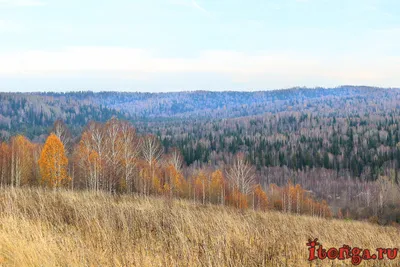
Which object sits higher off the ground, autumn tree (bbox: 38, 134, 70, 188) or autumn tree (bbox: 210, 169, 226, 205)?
autumn tree (bbox: 38, 134, 70, 188)

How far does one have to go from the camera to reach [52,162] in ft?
115

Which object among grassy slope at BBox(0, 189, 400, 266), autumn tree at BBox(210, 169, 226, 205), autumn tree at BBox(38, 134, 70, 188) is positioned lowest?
autumn tree at BBox(210, 169, 226, 205)

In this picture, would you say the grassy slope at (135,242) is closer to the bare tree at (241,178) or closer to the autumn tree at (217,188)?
the autumn tree at (217,188)

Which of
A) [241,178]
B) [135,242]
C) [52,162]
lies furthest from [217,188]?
[135,242]

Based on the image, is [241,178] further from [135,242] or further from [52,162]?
[135,242]

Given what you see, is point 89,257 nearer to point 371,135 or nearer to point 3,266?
point 3,266

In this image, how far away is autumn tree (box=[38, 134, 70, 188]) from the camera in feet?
111

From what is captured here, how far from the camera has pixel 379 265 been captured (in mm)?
6363

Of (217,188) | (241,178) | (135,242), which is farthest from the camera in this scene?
(241,178)

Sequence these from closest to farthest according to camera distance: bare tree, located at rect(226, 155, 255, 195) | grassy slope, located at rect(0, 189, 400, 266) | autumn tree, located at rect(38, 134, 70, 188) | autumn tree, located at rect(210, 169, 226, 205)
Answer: grassy slope, located at rect(0, 189, 400, 266), autumn tree, located at rect(38, 134, 70, 188), autumn tree, located at rect(210, 169, 226, 205), bare tree, located at rect(226, 155, 255, 195)

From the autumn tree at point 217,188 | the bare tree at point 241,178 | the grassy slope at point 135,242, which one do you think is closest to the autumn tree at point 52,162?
the autumn tree at point 217,188

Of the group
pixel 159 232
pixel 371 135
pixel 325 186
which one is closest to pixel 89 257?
pixel 159 232

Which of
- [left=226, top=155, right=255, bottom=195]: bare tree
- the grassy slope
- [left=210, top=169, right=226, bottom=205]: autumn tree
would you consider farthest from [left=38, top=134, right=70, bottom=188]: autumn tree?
the grassy slope

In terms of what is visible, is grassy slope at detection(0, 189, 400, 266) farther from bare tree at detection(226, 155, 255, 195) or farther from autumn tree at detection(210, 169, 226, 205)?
bare tree at detection(226, 155, 255, 195)
